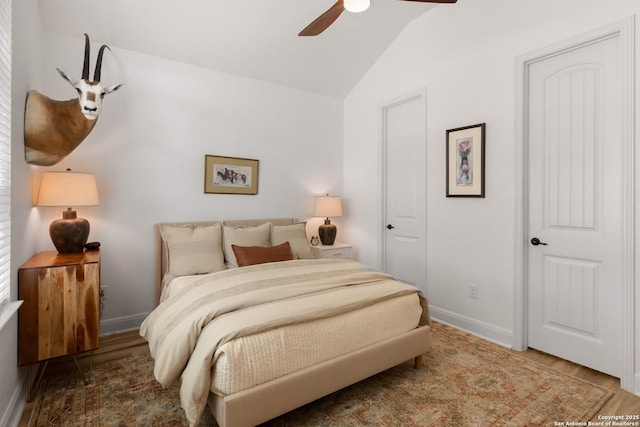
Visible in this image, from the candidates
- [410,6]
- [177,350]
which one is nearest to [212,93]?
[410,6]

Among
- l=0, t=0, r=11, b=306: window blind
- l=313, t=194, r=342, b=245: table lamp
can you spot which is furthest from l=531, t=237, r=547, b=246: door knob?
l=0, t=0, r=11, b=306: window blind

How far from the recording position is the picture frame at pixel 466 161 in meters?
2.99

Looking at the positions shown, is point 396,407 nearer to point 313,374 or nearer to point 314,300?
point 313,374

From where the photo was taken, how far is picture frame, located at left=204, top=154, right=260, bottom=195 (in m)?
3.54

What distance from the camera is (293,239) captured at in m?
3.46

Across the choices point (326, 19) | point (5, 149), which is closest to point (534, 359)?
point (326, 19)

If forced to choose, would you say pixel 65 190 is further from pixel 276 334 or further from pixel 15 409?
pixel 276 334

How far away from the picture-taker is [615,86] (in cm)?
226

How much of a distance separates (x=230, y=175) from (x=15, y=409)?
8.13 ft

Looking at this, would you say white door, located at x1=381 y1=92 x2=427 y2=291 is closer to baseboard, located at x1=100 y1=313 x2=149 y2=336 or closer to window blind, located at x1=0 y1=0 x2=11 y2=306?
baseboard, located at x1=100 y1=313 x2=149 y2=336

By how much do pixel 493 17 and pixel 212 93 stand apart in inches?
110

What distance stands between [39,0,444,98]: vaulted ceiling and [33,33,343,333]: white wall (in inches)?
5.6

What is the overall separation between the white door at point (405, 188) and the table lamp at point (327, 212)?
61 centimetres

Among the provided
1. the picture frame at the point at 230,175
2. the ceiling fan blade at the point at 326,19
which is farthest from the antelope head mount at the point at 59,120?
the ceiling fan blade at the point at 326,19
